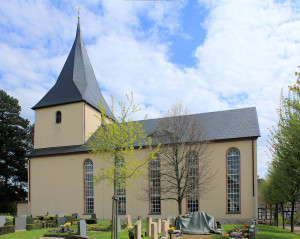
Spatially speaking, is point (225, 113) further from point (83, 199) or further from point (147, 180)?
point (83, 199)

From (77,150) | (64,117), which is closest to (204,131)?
(77,150)

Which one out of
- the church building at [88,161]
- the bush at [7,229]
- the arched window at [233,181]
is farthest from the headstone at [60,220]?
the arched window at [233,181]

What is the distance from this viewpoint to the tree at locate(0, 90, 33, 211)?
44906 mm

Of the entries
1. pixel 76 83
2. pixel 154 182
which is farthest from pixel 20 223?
pixel 76 83

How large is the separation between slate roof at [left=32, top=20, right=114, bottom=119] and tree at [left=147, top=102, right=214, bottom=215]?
32.5ft

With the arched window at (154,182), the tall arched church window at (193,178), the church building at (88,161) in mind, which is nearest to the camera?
the tall arched church window at (193,178)

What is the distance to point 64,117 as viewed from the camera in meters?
33.1

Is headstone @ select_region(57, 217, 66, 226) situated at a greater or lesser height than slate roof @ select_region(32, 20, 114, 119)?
lesser

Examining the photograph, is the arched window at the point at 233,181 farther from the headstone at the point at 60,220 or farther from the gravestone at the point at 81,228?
the gravestone at the point at 81,228

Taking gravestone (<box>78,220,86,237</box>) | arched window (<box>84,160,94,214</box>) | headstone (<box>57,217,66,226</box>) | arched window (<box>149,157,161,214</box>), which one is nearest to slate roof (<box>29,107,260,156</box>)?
arched window (<box>84,160,94,214</box>)

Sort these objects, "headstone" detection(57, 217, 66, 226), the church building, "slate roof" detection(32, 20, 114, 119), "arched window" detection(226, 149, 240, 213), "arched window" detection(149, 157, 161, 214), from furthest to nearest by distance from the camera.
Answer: "slate roof" detection(32, 20, 114, 119) < "arched window" detection(149, 157, 161, 214) < the church building < "arched window" detection(226, 149, 240, 213) < "headstone" detection(57, 217, 66, 226)

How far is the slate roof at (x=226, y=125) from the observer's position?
2624 cm

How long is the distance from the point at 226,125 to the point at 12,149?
33.4 m

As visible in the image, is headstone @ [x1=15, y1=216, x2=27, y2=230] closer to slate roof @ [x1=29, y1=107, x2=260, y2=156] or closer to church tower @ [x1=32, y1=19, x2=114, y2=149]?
slate roof @ [x1=29, y1=107, x2=260, y2=156]
